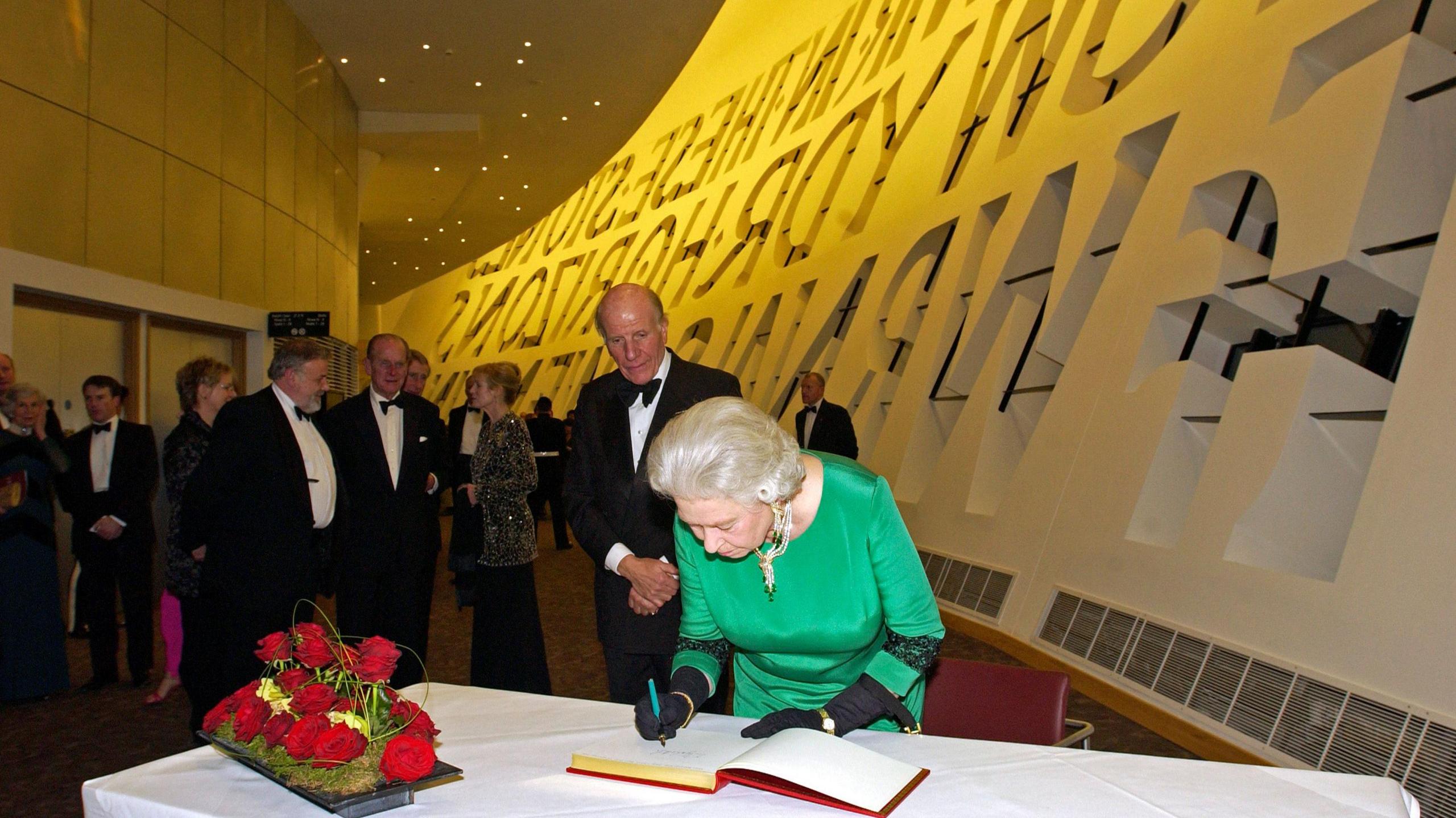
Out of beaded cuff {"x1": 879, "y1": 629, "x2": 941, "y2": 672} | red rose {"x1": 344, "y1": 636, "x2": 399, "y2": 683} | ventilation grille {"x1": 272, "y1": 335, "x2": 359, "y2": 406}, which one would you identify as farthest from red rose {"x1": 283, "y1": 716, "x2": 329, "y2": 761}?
ventilation grille {"x1": 272, "y1": 335, "x2": 359, "y2": 406}

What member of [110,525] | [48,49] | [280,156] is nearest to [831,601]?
[110,525]

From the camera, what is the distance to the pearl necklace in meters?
2.03

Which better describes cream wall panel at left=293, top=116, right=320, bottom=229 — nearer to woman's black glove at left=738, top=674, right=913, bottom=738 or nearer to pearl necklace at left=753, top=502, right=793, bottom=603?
pearl necklace at left=753, top=502, right=793, bottom=603

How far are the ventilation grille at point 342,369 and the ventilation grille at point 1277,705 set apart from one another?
787 centimetres

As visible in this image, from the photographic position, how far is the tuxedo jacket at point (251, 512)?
3.46 m

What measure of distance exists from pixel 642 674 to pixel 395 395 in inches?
71.8

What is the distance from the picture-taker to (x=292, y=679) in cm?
172

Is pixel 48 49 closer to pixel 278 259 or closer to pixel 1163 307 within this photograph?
pixel 278 259

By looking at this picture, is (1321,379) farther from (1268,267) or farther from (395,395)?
(395,395)

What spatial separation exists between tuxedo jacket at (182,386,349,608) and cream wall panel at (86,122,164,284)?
10.9 ft

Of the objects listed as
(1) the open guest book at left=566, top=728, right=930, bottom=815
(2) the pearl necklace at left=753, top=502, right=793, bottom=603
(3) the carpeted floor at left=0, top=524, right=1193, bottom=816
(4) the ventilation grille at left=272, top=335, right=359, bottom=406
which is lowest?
(3) the carpeted floor at left=0, top=524, right=1193, bottom=816

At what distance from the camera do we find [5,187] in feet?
17.0

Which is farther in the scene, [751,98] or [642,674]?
[751,98]

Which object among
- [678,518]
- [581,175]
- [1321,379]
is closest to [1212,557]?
[1321,379]
